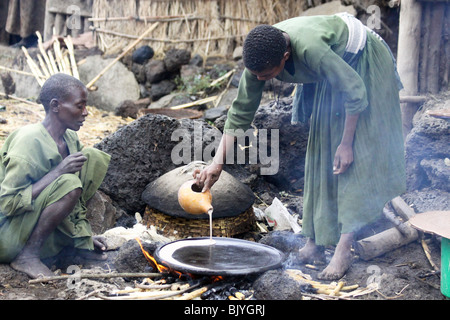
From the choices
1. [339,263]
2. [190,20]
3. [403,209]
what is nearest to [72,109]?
[339,263]

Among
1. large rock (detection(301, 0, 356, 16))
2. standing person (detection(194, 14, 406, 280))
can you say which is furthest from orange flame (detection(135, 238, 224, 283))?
large rock (detection(301, 0, 356, 16))

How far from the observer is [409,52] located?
5.89 meters

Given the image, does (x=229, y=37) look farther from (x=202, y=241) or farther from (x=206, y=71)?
(x=202, y=241)

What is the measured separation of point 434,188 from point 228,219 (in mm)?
1978

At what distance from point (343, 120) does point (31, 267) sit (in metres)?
2.41

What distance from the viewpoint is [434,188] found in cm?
496

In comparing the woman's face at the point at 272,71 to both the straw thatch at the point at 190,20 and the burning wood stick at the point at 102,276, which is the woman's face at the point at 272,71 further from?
the straw thatch at the point at 190,20

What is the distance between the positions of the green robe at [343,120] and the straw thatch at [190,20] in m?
6.03

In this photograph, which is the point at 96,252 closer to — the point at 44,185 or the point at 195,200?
the point at 44,185

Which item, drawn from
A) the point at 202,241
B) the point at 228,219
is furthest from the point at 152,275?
the point at 228,219

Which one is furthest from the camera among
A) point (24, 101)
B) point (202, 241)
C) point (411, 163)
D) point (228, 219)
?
point (24, 101)

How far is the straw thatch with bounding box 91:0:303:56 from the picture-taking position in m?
9.58

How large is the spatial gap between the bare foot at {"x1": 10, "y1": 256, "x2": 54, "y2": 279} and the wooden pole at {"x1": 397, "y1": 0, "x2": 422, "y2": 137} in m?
4.06
